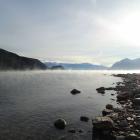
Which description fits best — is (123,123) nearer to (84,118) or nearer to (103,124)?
(103,124)

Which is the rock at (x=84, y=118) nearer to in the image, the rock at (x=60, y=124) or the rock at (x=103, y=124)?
the rock at (x=60, y=124)

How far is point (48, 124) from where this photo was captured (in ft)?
85.4

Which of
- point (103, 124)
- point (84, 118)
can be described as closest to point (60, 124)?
point (84, 118)

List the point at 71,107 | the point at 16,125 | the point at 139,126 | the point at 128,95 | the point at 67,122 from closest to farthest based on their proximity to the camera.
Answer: the point at 139,126, the point at 16,125, the point at 67,122, the point at 71,107, the point at 128,95

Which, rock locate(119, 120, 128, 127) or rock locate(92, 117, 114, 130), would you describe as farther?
rock locate(119, 120, 128, 127)

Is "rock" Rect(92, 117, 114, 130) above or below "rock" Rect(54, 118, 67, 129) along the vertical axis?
above

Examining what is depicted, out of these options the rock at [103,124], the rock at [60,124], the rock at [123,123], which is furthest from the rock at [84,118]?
the rock at [103,124]

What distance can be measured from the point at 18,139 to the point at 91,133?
7.14m

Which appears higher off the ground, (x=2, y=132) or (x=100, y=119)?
(x=100, y=119)

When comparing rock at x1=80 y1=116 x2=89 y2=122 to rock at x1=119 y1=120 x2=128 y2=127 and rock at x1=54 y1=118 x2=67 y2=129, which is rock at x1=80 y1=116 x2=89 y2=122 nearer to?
rock at x1=54 y1=118 x2=67 y2=129

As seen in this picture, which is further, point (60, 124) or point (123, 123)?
point (60, 124)

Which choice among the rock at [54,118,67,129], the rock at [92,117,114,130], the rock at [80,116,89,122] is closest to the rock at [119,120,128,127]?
the rock at [92,117,114,130]

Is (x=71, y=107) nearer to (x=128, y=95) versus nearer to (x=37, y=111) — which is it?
(x=37, y=111)

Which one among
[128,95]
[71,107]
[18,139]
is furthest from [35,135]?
[128,95]
